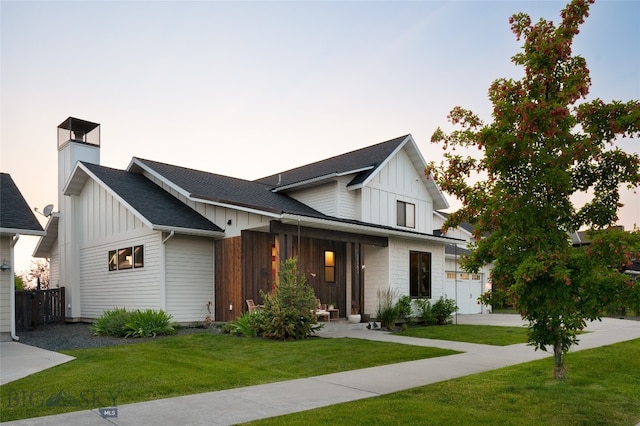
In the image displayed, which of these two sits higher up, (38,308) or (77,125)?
(77,125)

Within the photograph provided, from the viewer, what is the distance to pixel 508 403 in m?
6.60

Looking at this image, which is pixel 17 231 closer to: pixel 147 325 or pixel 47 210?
pixel 147 325

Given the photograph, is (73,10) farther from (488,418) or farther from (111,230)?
(488,418)

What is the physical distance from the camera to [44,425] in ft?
17.7

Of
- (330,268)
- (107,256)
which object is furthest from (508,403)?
(107,256)

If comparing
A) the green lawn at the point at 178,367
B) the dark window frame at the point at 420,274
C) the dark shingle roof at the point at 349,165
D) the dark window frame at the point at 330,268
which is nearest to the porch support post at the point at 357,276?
the dark window frame at the point at 330,268

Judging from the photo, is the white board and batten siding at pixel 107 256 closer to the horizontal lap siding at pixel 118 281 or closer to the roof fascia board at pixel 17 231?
the horizontal lap siding at pixel 118 281

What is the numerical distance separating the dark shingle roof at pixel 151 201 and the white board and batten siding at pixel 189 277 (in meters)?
0.62

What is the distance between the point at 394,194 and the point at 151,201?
9.30 metres

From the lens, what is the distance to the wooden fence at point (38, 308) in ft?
53.3

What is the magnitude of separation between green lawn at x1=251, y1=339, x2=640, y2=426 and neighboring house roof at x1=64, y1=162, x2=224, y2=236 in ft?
34.0

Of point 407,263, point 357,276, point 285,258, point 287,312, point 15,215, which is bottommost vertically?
point 287,312

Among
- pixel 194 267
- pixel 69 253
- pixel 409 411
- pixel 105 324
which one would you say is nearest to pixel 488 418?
pixel 409 411

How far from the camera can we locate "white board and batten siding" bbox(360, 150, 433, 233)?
19609 millimetres
